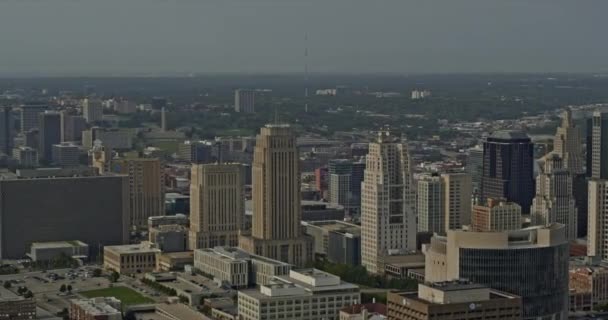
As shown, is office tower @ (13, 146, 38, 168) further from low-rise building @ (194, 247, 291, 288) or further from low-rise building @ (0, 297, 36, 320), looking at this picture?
low-rise building @ (0, 297, 36, 320)

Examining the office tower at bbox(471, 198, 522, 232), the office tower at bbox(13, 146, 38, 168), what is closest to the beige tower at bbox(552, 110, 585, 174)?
the office tower at bbox(471, 198, 522, 232)

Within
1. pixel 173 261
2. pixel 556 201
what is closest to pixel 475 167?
pixel 556 201

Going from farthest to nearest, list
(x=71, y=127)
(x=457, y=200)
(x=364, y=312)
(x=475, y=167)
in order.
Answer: (x=71, y=127) < (x=475, y=167) < (x=457, y=200) < (x=364, y=312)

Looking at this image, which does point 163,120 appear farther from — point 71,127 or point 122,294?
point 122,294

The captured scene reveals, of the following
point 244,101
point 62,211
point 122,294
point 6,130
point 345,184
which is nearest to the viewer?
point 122,294

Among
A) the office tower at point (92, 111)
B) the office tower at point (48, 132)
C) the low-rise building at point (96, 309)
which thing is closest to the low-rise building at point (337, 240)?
the low-rise building at point (96, 309)

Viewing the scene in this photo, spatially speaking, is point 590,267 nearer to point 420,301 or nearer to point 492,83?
point 420,301

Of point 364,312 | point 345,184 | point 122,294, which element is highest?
point 345,184
